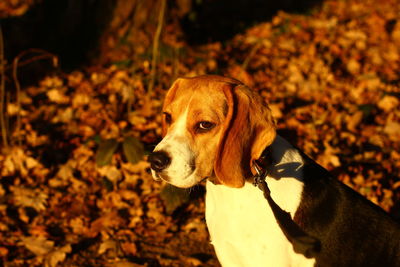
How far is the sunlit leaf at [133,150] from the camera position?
5.24 m

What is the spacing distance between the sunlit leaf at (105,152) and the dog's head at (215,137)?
7.28 feet

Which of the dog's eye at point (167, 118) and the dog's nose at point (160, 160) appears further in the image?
the dog's eye at point (167, 118)

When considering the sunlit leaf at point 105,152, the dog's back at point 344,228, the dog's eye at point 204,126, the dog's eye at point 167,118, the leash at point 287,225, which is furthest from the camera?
the sunlit leaf at point 105,152

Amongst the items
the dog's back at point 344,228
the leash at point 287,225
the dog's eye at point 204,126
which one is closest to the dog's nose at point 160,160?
the dog's eye at point 204,126

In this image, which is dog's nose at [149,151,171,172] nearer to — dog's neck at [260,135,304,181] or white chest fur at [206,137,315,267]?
white chest fur at [206,137,315,267]

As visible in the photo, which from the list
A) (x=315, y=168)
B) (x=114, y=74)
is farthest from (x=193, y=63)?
(x=315, y=168)

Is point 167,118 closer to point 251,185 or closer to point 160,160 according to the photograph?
point 160,160

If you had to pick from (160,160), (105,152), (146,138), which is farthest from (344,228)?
(146,138)

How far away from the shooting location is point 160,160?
9.61 ft

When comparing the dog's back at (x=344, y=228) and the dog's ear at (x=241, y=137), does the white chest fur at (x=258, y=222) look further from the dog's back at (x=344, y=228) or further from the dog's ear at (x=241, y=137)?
the dog's ear at (x=241, y=137)

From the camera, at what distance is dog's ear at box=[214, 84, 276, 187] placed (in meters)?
2.96

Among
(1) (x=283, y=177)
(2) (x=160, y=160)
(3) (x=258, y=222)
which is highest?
(2) (x=160, y=160)

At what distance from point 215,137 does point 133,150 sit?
2.33 metres

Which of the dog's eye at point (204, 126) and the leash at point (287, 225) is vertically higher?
the dog's eye at point (204, 126)
